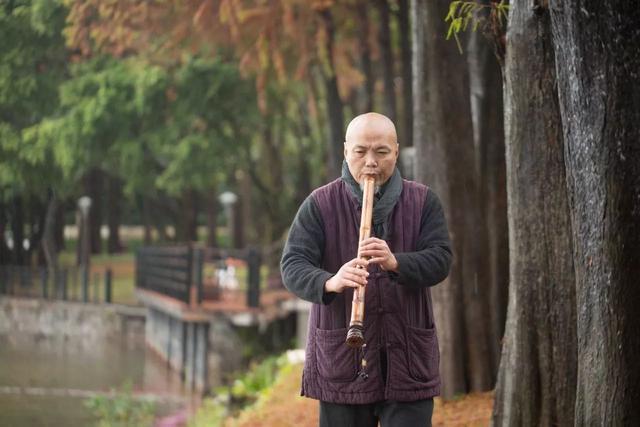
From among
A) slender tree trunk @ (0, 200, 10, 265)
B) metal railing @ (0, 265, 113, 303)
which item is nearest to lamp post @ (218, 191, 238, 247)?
metal railing @ (0, 265, 113, 303)

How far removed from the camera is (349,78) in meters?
17.8

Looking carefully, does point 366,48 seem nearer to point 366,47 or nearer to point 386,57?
point 366,47

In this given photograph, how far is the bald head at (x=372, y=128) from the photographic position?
3.93m

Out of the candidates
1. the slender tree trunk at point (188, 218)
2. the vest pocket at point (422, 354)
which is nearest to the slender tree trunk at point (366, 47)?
the vest pocket at point (422, 354)

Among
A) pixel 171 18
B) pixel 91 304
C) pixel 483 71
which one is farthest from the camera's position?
pixel 91 304

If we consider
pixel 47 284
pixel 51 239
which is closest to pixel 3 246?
pixel 47 284

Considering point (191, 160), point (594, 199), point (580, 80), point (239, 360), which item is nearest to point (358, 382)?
point (594, 199)

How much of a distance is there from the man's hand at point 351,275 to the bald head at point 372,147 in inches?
13.1

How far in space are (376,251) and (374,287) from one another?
0.24 meters

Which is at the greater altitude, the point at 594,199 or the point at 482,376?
the point at 594,199

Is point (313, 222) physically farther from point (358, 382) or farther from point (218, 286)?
point (218, 286)

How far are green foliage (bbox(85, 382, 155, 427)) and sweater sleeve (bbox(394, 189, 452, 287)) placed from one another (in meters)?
12.5

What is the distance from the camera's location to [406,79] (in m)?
15.4

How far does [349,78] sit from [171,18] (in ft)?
12.7
